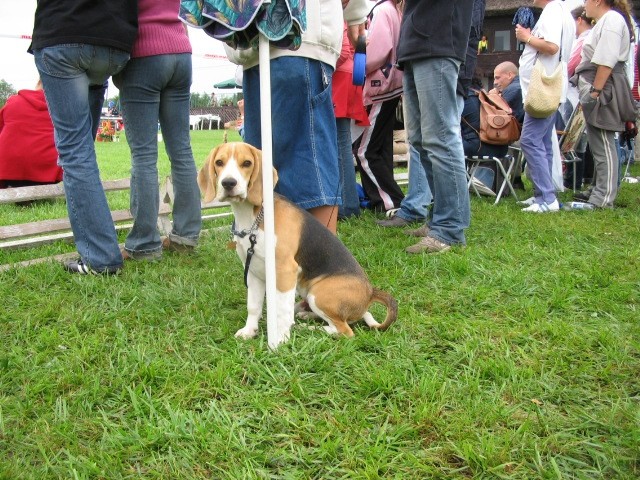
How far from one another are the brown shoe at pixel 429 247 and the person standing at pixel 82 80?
210 centimetres

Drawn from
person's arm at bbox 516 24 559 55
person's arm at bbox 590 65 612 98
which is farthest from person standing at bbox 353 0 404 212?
person's arm at bbox 590 65 612 98

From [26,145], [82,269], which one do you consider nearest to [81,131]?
[82,269]

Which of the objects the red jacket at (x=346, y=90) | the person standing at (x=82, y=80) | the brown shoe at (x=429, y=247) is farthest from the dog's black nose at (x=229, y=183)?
the red jacket at (x=346, y=90)

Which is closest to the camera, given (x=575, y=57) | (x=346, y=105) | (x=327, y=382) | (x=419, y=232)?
(x=327, y=382)

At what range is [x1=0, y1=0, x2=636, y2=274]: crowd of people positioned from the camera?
339 centimetres

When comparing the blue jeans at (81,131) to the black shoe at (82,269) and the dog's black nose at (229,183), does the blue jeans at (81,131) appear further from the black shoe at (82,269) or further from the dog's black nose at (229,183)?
the dog's black nose at (229,183)

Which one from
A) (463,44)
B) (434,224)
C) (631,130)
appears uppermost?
(463,44)

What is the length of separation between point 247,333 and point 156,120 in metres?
1.97

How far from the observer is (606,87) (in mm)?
6492

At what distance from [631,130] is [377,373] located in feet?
19.6

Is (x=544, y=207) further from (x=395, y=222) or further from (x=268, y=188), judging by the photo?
(x=268, y=188)

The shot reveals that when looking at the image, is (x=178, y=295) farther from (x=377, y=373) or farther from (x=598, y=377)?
(x=598, y=377)

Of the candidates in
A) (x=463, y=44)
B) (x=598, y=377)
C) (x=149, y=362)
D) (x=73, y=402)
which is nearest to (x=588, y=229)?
(x=463, y=44)

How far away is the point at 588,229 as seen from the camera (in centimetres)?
541
